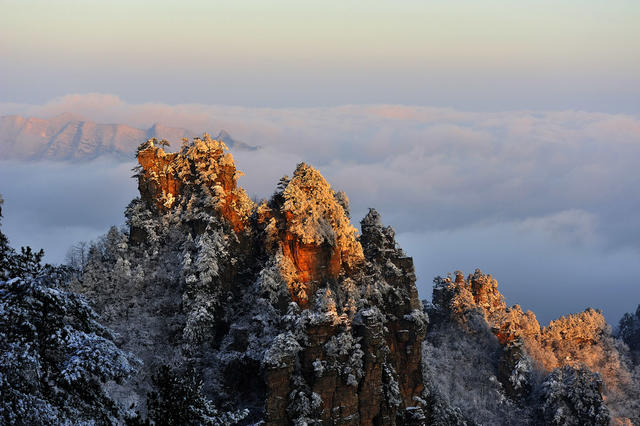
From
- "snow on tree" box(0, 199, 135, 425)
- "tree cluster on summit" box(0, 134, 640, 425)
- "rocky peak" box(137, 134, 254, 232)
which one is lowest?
"snow on tree" box(0, 199, 135, 425)

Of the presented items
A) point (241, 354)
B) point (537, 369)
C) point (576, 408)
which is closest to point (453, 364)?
point (537, 369)

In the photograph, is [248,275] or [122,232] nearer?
[248,275]

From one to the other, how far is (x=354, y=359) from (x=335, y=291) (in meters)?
8.54

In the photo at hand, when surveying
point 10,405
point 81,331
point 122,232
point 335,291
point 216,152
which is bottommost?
point 10,405

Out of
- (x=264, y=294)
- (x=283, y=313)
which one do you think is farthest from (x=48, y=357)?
(x=264, y=294)

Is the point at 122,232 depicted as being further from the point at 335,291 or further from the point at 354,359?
the point at 354,359

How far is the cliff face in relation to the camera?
2344 inches

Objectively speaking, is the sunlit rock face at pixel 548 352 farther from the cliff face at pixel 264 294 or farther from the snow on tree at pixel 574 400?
the cliff face at pixel 264 294

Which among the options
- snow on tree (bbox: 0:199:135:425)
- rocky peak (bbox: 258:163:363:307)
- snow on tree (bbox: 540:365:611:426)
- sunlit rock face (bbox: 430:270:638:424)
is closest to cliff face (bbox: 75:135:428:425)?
rocky peak (bbox: 258:163:363:307)

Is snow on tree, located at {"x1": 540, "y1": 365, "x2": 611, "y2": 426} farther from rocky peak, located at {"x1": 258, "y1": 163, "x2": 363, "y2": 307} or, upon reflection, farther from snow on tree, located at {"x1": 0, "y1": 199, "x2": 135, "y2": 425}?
snow on tree, located at {"x1": 0, "y1": 199, "x2": 135, "y2": 425}

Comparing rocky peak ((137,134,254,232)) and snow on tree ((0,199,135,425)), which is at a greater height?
rocky peak ((137,134,254,232))

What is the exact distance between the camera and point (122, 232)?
7681cm

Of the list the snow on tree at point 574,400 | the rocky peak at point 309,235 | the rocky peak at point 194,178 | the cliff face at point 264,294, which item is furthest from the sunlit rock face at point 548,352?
the rocky peak at point 194,178

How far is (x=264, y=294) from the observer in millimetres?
66188
